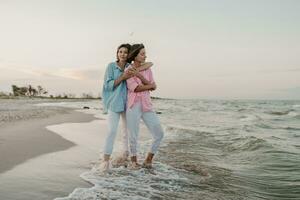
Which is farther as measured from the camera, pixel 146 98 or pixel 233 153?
pixel 233 153

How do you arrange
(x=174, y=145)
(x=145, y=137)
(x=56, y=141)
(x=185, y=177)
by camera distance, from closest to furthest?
(x=185, y=177) → (x=56, y=141) → (x=174, y=145) → (x=145, y=137)

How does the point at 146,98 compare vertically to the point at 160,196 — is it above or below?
above

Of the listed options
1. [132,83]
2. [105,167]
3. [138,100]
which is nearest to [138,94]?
[138,100]

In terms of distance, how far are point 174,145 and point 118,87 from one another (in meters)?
4.21

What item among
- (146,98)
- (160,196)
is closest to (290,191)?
(160,196)

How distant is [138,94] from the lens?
5.86 metres

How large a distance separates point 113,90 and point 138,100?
0.41 m

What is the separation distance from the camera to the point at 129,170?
582cm

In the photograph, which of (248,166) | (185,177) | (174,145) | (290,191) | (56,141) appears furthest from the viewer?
(174,145)

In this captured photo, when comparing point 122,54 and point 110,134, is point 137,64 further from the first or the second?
point 110,134

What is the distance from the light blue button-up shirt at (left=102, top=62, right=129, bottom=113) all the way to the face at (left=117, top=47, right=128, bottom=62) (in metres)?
0.12

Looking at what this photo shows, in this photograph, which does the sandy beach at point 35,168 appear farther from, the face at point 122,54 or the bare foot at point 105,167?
the face at point 122,54

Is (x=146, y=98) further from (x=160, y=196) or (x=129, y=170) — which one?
(x=160, y=196)

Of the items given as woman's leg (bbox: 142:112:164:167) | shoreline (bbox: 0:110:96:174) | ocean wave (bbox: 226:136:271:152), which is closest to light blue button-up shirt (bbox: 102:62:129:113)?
woman's leg (bbox: 142:112:164:167)
